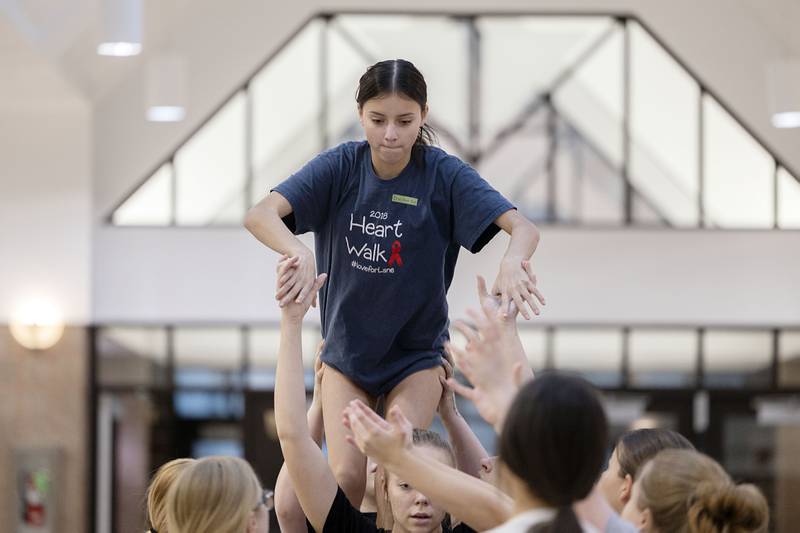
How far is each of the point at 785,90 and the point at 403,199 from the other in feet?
25.0

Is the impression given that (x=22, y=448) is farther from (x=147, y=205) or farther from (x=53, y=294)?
(x=147, y=205)

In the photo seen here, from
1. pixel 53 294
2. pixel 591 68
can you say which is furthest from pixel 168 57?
pixel 591 68

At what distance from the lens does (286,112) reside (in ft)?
37.3

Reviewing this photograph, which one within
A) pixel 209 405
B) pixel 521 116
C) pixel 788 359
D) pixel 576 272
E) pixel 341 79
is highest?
pixel 341 79

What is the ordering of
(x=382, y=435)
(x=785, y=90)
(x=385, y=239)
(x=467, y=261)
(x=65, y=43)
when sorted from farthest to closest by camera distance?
(x=467, y=261) → (x=785, y=90) → (x=65, y=43) → (x=385, y=239) → (x=382, y=435)

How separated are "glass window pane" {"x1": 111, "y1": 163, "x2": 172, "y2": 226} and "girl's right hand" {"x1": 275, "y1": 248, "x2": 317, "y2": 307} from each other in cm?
853

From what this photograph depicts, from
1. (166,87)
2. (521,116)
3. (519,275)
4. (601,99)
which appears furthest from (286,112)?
(519,275)

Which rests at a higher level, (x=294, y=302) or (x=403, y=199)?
(x=403, y=199)

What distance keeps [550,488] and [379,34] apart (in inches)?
376

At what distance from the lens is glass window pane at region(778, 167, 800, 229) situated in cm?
1121

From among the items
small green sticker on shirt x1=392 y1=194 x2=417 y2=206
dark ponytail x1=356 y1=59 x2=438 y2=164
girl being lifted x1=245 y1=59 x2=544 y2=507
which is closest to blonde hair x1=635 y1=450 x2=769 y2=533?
girl being lifted x1=245 y1=59 x2=544 y2=507

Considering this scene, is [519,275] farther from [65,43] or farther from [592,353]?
[592,353]

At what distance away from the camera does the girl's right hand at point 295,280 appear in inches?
110

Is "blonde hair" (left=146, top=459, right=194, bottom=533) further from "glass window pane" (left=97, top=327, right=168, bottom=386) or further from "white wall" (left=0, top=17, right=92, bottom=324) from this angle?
"glass window pane" (left=97, top=327, right=168, bottom=386)
